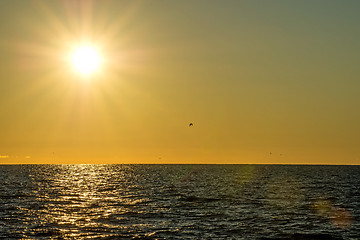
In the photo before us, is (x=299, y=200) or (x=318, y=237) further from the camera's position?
(x=299, y=200)

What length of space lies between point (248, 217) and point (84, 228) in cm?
1710

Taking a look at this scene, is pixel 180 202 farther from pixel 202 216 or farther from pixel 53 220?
pixel 53 220

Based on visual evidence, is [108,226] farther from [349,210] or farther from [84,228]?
[349,210]

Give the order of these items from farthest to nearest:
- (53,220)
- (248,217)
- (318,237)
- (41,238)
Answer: (248,217) < (53,220) < (318,237) < (41,238)

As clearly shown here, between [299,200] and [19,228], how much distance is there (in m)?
39.8

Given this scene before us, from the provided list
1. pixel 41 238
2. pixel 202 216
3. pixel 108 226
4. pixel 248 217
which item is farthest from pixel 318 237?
pixel 41 238

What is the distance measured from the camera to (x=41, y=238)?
1321 inches

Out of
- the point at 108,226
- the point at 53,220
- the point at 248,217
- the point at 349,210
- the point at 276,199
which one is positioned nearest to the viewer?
the point at 108,226

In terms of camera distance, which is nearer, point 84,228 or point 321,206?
point 84,228

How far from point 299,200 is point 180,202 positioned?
17365 mm

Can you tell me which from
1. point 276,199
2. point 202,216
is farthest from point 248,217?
point 276,199

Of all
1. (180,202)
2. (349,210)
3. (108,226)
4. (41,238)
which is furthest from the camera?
(180,202)

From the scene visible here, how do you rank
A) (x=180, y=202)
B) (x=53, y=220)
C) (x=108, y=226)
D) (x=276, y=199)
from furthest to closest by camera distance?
(x=276, y=199) → (x=180, y=202) → (x=53, y=220) → (x=108, y=226)

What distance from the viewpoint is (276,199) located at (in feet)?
208
